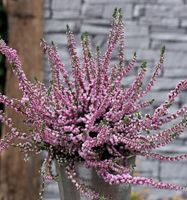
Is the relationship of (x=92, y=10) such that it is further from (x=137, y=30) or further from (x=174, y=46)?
(x=174, y=46)

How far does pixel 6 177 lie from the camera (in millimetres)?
3742

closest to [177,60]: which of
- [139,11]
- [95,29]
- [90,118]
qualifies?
[139,11]

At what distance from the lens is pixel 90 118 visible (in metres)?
1.47

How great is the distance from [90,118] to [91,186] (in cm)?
14

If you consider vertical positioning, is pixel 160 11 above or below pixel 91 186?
above

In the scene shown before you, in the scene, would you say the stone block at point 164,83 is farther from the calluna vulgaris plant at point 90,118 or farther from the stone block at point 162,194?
the calluna vulgaris plant at point 90,118

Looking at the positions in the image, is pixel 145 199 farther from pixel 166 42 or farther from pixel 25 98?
pixel 25 98

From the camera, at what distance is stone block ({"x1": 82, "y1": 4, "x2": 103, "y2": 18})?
3566 mm

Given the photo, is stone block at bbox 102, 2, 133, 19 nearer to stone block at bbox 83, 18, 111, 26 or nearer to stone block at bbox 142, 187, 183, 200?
stone block at bbox 83, 18, 111, 26

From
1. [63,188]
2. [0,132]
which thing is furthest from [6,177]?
[63,188]

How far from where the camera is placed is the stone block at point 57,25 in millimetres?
3594

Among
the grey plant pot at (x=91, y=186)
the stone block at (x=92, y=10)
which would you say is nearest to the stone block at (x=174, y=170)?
the stone block at (x=92, y=10)

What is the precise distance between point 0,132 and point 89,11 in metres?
0.98

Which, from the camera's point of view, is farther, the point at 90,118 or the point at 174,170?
the point at 174,170
